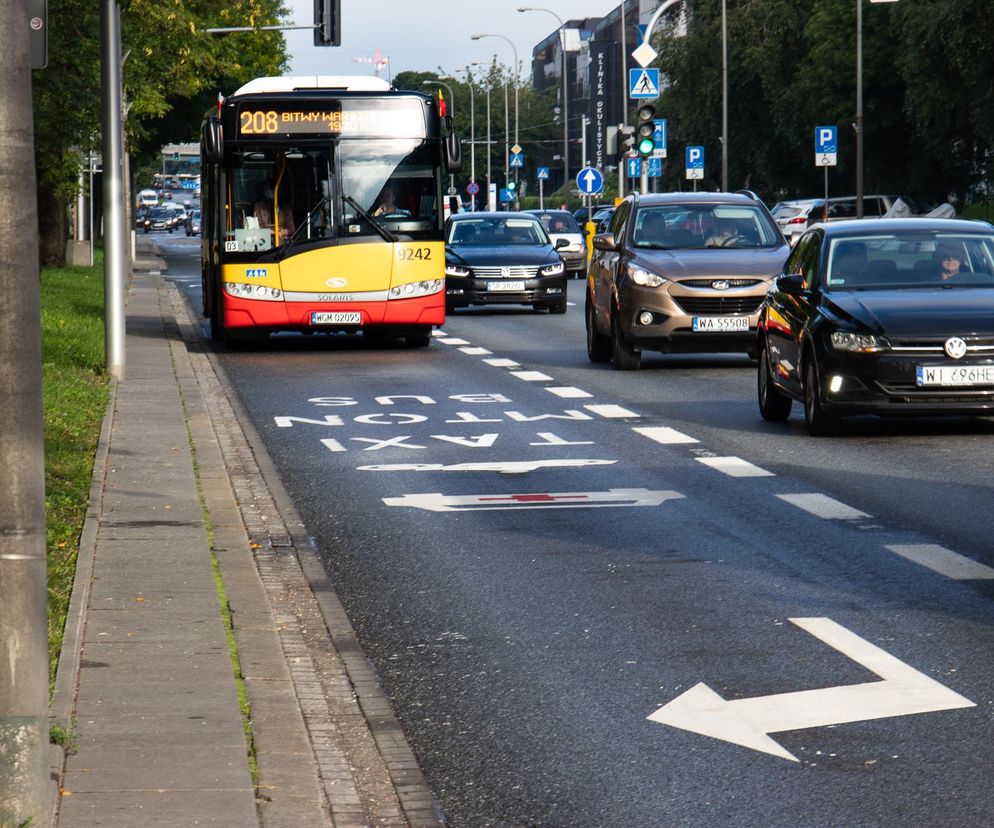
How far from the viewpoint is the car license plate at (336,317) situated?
24.5m

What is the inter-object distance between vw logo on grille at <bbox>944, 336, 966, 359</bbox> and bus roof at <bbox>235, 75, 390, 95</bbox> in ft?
40.6

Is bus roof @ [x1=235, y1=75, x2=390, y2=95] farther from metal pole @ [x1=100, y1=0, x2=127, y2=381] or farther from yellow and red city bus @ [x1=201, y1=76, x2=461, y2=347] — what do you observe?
metal pole @ [x1=100, y1=0, x2=127, y2=381]

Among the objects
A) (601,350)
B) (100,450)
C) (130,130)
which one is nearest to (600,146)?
(130,130)

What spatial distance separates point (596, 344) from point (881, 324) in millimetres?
8533

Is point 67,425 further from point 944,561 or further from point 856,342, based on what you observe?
point 944,561

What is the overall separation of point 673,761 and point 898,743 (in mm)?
650

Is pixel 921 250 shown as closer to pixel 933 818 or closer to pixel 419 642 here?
pixel 419 642

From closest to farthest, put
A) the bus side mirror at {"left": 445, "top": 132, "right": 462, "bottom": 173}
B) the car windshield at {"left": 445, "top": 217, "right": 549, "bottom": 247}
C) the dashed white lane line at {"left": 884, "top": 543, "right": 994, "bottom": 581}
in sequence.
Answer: the dashed white lane line at {"left": 884, "top": 543, "right": 994, "bottom": 581} → the bus side mirror at {"left": 445, "top": 132, "right": 462, "bottom": 173} → the car windshield at {"left": 445, "top": 217, "right": 549, "bottom": 247}

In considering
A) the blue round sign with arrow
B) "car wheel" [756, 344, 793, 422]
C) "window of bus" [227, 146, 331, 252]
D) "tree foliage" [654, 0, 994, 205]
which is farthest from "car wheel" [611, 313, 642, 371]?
the blue round sign with arrow

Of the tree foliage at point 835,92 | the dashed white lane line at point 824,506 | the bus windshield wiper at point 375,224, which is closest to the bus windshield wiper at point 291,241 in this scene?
the bus windshield wiper at point 375,224

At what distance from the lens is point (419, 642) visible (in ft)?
25.0

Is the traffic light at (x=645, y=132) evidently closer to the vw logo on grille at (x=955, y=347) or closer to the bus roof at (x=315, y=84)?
the bus roof at (x=315, y=84)

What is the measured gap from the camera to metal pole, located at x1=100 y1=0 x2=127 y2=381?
1908cm

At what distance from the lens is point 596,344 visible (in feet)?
73.4
